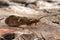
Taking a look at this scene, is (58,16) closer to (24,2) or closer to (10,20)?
(10,20)

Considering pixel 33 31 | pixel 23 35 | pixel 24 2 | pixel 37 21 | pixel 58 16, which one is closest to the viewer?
pixel 23 35

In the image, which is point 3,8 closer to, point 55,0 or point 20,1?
point 20,1

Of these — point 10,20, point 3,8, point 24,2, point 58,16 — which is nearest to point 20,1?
point 24,2

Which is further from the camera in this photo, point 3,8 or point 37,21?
point 3,8

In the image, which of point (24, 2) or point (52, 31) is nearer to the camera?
point (52, 31)

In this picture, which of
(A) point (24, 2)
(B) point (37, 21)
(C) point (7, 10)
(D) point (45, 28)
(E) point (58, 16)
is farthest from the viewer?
(A) point (24, 2)

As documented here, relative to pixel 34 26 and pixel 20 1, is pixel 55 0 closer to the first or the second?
pixel 20 1

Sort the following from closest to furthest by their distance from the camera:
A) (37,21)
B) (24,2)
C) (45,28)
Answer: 1. (45,28)
2. (37,21)
3. (24,2)

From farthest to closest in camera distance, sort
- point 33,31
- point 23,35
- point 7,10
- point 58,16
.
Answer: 1. point 7,10
2. point 58,16
3. point 33,31
4. point 23,35

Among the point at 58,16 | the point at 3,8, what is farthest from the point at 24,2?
the point at 58,16
